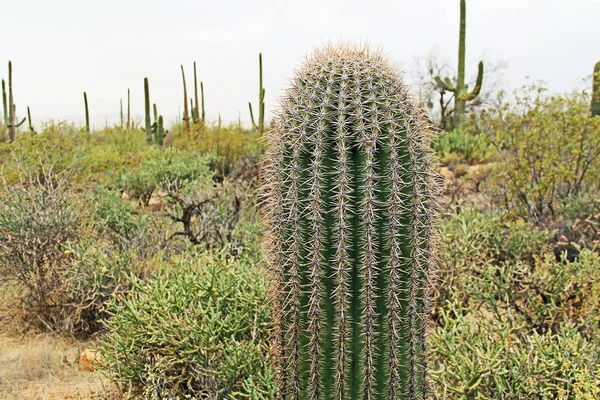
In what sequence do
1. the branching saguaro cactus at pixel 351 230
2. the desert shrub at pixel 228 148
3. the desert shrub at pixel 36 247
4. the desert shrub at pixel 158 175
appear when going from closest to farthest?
the branching saguaro cactus at pixel 351 230 < the desert shrub at pixel 36 247 < the desert shrub at pixel 158 175 < the desert shrub at pixel 228 148

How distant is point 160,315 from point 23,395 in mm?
1407

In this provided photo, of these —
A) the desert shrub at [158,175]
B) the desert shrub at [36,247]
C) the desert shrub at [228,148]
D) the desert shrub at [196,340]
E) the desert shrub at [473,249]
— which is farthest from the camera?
the desert shrub at [228,148]

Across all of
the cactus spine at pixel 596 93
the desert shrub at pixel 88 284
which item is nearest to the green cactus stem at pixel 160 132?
the cactus spine at pixel 596 93

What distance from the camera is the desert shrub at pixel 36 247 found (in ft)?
16.9

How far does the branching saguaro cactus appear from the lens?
8.36ft

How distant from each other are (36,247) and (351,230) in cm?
379

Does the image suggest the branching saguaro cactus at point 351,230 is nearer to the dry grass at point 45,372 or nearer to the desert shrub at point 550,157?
the dry grass at point 45,372

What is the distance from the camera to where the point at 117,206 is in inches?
260

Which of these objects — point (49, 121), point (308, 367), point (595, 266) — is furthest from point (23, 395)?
point (49, 121)

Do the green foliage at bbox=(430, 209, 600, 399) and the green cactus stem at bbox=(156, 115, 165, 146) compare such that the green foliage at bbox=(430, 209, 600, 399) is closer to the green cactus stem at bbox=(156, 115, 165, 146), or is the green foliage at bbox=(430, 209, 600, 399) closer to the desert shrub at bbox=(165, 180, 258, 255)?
the desert shrub at bbox=(165, 180, 258, 255)

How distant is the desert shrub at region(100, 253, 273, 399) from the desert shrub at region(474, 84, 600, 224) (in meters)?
4.96

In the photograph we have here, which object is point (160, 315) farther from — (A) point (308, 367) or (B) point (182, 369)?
(A) point (308, 367)

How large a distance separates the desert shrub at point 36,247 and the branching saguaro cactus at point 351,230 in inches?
125

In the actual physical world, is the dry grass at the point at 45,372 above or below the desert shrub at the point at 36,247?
below
